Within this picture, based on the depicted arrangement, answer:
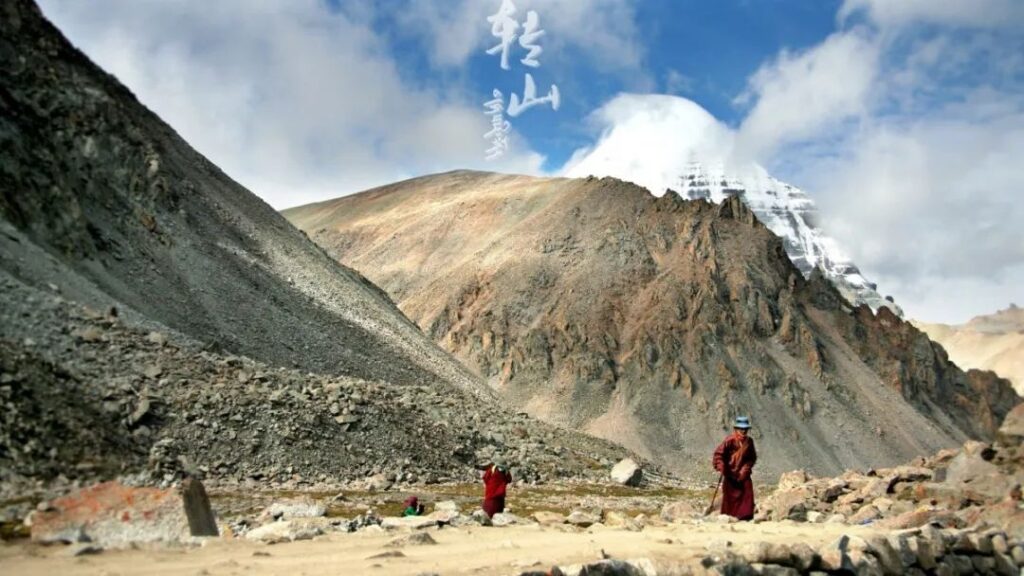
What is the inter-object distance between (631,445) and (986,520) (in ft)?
286

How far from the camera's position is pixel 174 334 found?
41781 millimetres

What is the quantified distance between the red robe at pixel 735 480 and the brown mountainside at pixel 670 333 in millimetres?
85766

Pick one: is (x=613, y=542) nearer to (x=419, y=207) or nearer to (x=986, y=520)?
(x=986, y=520)

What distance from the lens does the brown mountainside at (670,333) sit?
114 meters

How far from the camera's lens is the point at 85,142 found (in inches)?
2275

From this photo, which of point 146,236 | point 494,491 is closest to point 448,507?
point 494,491

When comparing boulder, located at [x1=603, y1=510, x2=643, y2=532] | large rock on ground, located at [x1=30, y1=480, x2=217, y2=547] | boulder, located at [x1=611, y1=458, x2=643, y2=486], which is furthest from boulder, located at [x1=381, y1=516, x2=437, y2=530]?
boulder, located at [x1=611, y1=458, x2=643, y2=486]

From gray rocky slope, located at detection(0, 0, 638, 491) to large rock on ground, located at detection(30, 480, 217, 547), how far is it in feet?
44.4

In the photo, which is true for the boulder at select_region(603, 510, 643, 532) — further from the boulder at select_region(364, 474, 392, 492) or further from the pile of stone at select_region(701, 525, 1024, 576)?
the boulder at select_region(364, 474, 392, 492)

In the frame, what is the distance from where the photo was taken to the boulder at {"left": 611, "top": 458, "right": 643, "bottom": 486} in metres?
55.6

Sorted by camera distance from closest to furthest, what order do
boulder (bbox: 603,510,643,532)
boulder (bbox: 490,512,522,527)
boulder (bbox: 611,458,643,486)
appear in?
1. boulder (bbox: 490,512,522,527)
2. boulder (bbox: 603,510,643,532)
3. boulder (bbox: 611,458,643,486)

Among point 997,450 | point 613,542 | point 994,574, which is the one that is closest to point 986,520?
point 994,574

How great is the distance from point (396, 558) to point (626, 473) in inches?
1843

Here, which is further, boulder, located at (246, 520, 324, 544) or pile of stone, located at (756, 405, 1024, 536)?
pile of stone, located at (756, 405, 1024, 536)
